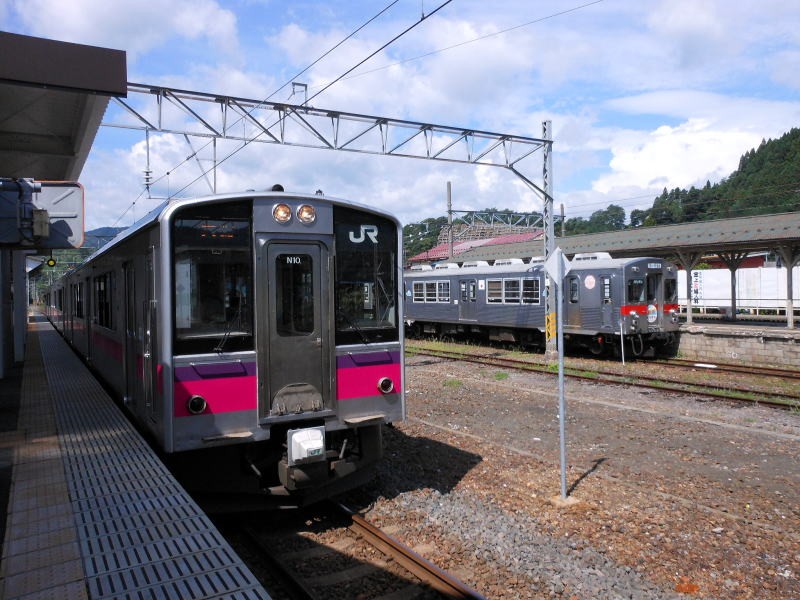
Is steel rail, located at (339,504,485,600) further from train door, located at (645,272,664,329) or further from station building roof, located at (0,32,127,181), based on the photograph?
train door, located at (645,272,664,329)

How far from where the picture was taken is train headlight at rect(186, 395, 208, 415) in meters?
5.05

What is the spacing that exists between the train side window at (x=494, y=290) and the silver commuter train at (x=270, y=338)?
49.0ft

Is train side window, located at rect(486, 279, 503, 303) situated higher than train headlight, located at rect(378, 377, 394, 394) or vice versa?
train side window, located at rect(486, 279, 503, 303)

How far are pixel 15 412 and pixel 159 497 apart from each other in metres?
5.49

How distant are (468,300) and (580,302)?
15.7 ft

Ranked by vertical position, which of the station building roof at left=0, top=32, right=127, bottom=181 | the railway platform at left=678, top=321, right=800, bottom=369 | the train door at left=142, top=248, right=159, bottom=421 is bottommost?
the railway platform at left=678, top=321, right=800, bottom=369

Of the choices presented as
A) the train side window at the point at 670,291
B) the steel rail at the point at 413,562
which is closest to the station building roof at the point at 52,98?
the steel rail at the point at 413,562

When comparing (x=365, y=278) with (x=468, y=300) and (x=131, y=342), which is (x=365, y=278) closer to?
(x=131, y=342)

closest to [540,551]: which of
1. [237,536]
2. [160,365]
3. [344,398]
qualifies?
[344,398]

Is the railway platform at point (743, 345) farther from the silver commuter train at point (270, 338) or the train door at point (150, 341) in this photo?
the train door at point (150, 341)

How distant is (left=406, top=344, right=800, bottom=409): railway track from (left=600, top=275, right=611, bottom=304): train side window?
5.82 ft

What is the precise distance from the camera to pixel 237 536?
553 centimetres

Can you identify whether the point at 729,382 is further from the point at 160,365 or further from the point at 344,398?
the point at 160,365

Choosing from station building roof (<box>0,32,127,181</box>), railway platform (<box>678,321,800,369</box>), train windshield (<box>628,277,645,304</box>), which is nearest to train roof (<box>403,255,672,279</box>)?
train windshield (<box>628,277,645,304</box>)
